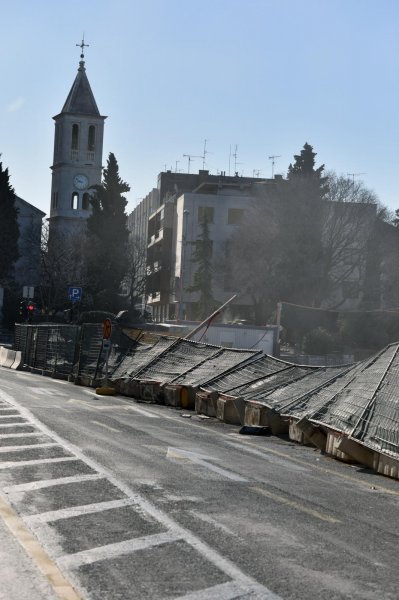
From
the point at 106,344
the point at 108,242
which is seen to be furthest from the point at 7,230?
the point at 106,344

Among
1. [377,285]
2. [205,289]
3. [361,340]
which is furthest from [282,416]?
[205,289]

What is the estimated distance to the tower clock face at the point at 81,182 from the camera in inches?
4705

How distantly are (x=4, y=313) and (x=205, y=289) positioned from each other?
70.7 feet

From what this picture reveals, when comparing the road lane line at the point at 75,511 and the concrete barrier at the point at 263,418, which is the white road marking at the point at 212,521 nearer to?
the road lane line at the point at 75,511

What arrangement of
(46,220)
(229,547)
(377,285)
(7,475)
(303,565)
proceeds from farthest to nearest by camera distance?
(46,220), (377,285), (7,475), (229,547), (303,565)

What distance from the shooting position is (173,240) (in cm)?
10000

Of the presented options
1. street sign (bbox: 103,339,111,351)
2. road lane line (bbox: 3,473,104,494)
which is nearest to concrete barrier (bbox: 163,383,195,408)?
street sign (bbox: 103,339,111,351)

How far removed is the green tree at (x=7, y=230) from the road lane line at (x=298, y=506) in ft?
283

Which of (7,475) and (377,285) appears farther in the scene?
(377,285)

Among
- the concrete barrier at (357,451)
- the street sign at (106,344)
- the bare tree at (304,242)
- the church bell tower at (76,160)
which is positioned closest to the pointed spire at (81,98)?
the church bell tower at (76,160)

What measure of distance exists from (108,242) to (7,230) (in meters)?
10.1

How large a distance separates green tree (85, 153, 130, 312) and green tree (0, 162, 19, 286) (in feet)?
23.9

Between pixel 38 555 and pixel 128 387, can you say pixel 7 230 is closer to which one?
pixel 128 387

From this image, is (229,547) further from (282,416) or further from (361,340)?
(361,340)
